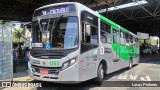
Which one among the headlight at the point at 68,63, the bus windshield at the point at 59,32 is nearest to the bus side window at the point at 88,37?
the bus windshield at the point at 59,32

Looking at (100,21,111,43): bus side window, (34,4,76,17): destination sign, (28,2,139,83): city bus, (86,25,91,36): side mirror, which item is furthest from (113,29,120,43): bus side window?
(34,4,76,17): destination sign

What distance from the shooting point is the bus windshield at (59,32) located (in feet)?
24.3

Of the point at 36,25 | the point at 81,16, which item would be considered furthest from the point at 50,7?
the point at 81,16

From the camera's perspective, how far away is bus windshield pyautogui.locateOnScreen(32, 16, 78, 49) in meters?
7.41

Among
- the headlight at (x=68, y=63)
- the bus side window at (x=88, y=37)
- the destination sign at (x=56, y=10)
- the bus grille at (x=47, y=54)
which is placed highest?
the destination sign at (x=56, y=10)

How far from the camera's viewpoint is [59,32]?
758cm

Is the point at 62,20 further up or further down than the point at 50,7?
further down

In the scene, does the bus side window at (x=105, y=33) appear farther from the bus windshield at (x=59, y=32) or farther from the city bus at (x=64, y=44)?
the bus windshield at (x=59, y=32)

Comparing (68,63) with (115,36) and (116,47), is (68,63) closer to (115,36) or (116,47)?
(115,36)

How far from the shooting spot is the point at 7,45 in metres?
8.42

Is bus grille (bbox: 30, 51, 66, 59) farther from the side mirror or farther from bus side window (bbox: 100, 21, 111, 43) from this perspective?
bus side window (bbox: 100, 21, 111, 43)

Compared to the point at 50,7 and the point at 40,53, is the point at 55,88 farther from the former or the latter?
the point at 50,7

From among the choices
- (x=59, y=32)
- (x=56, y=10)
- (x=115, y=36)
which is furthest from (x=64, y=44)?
(x=115, y=36)

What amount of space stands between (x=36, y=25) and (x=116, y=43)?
5448mm
